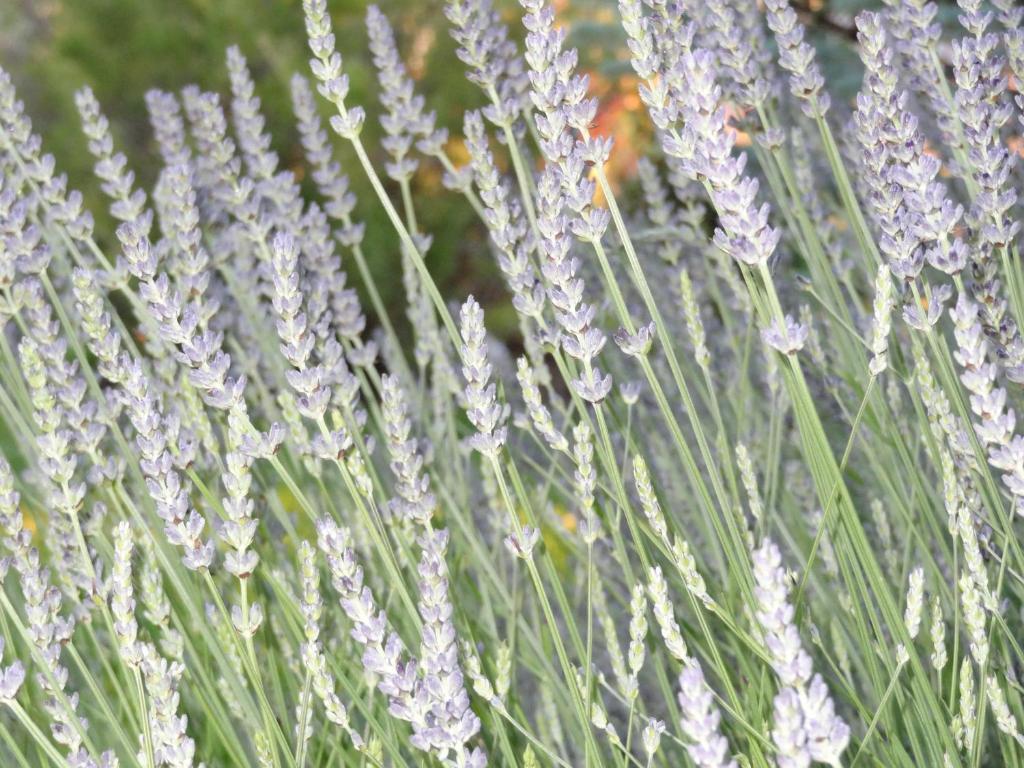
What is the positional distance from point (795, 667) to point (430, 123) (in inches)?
36.3

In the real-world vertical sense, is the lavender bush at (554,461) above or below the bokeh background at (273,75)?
below

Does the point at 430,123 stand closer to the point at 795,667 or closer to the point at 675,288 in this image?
the point at 675,288

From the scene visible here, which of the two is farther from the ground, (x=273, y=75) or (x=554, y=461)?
(x=273, y=75)

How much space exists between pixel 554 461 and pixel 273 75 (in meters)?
5.50

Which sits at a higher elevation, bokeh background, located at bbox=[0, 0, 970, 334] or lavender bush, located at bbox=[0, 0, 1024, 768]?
bokeh background, located at bbox=[0, 0, 970, 334]

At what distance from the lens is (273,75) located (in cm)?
632

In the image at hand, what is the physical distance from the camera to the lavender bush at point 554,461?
75 cm

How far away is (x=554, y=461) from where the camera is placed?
48.3 inches

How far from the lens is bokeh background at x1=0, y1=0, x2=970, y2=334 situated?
6.19 metres

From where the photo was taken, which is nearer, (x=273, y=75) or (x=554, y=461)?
(x=554, y=461)

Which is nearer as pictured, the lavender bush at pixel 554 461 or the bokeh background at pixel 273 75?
the lavender bush at pixel 554 461

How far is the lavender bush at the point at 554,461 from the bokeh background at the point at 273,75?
4559mm

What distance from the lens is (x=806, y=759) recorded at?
1.79 feet

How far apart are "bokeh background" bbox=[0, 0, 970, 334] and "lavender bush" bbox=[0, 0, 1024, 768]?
15.0ft
